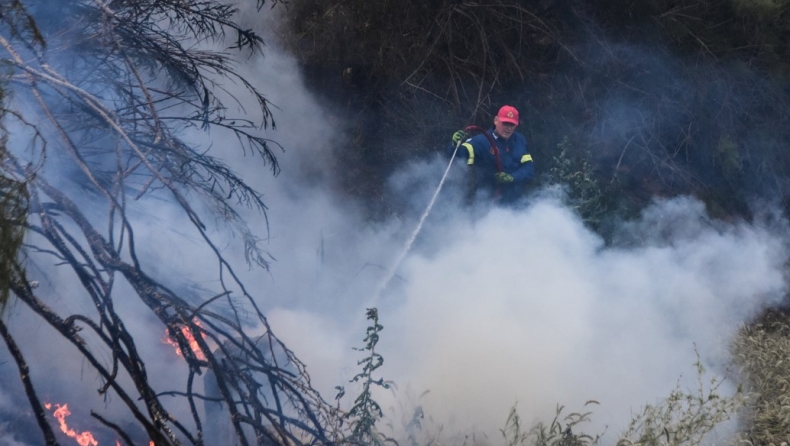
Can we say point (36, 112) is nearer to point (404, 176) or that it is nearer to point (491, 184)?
point (491, 184)

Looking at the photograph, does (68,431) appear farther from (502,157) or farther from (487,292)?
(502,157)

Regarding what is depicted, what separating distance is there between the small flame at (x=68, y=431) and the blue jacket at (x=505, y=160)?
4.63 metres

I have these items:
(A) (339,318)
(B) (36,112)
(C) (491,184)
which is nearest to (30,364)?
(B) (36,112)

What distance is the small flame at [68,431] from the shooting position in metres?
4.46

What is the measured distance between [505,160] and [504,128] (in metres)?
0.33

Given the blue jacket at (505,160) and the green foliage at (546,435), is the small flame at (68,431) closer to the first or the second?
the green foliage at (546,435)

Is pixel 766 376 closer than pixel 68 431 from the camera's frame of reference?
No

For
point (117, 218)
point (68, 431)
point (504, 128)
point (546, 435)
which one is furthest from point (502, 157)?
point (68, 431)

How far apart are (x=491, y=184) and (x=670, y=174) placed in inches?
129

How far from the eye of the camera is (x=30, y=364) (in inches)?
181

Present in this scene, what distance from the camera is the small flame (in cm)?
446

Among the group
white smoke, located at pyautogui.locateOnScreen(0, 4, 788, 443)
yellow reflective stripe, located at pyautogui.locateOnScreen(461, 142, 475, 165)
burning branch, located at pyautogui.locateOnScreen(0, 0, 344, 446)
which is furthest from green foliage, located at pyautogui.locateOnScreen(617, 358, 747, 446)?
yellow reflective stripe, located at pyautogui.locateOnScreen(461, 142, 475, 165)

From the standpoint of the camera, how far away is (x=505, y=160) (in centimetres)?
826

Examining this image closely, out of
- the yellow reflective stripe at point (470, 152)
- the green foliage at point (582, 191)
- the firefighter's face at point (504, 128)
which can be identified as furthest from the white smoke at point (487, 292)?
the firefighter's face at point (504, 128)
